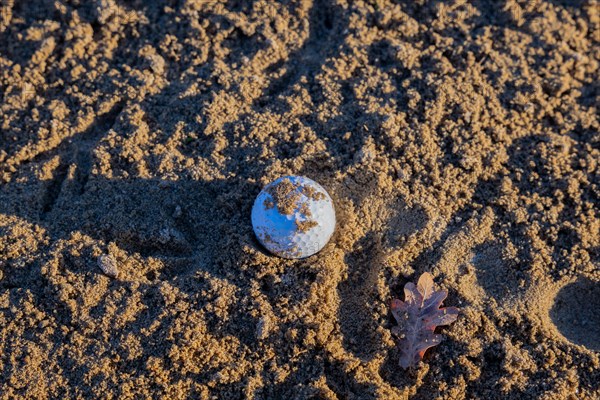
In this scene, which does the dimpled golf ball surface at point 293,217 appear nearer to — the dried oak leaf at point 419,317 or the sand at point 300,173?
the sand at point 300,173

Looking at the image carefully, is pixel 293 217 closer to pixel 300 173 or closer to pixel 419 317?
pixel 300 173

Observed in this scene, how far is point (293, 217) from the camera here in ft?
10.2

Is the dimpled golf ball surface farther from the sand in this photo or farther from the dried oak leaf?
the dried oak leaf

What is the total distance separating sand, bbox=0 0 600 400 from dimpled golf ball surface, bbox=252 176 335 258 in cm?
11

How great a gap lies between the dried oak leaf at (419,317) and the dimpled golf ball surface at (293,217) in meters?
0.52

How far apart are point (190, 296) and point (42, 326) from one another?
0.74 m

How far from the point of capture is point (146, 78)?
3.94m

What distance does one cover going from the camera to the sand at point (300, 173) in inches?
121

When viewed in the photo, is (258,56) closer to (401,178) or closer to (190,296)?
(401,178)

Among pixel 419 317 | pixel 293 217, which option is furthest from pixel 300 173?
pixel 419 317

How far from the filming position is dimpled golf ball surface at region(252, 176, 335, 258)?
10.2ft

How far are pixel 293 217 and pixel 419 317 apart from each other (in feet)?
2.69

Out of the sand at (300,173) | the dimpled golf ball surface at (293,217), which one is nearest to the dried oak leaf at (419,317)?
the sand at (300,173)

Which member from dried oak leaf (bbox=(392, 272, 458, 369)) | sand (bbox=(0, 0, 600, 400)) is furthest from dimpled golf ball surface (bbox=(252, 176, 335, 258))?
dried oak leaf (bbox=(392, 272, 458, 369))
